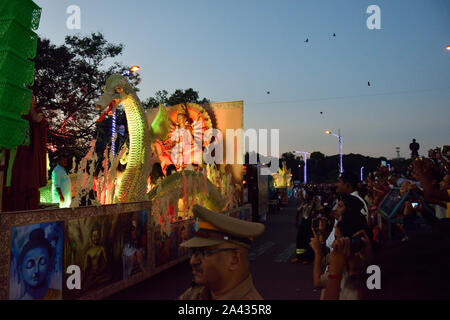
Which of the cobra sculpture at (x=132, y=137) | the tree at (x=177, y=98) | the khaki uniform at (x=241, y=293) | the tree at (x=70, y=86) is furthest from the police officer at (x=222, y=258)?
the tree at (x=177, y=98)

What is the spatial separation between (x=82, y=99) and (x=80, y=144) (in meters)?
2.32

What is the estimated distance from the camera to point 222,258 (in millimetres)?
1907

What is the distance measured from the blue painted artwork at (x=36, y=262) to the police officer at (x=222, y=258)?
292 cm

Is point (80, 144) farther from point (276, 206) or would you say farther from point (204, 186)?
point (276, 206)

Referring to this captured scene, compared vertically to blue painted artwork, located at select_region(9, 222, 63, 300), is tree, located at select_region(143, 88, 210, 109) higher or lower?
higher

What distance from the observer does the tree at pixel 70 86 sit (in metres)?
17.6

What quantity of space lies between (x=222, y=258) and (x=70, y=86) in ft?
60.9

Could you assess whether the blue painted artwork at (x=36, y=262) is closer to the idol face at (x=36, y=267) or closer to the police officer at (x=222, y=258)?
the idol face at (x=36, y=267)

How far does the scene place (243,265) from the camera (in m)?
1.94

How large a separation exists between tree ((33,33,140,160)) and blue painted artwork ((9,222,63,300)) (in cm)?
1437

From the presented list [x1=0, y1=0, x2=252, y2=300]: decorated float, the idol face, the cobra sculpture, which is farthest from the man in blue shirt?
the idol face

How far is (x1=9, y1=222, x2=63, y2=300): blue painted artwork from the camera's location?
403 centimetres

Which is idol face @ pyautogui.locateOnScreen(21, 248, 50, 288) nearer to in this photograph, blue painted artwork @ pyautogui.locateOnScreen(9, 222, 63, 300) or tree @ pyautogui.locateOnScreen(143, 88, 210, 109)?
blue painted artwork @ pyautogui.locateOnScreen(9, 222, 63, 300)

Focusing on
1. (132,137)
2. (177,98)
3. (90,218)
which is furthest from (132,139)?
(177,98)
